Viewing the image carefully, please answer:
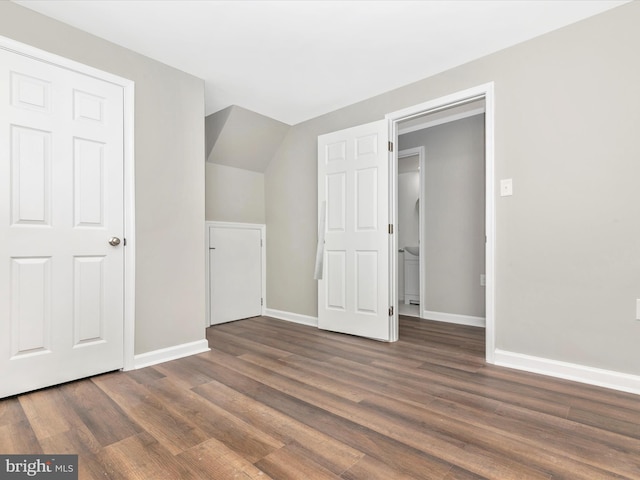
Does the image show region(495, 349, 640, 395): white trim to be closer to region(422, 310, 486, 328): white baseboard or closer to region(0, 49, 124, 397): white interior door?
region(422, 310, 486, 328): white baseboard

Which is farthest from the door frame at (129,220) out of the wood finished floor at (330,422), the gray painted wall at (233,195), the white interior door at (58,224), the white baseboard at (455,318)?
the white baseboard at (455,318)

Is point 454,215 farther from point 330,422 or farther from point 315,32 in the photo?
point 330,422

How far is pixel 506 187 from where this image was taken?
2566 mm

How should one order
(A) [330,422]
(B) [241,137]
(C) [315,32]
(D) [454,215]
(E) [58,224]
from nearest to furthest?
(A) [330,422], (E) [58,224], (C) [315,32], (B) [241,137], (D) [454,215]

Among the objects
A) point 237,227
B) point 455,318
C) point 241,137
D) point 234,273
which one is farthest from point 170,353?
point 455,318

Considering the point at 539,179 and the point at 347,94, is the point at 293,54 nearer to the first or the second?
the point at 347,94

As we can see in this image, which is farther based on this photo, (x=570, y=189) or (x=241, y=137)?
(x=241, y=137)

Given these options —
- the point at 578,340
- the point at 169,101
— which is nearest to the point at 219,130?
the point at 169,101

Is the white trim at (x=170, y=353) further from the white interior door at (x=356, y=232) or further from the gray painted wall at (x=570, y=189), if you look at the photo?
the gray painted wall at (x=570, y=189)

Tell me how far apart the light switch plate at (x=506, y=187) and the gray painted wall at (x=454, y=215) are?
1.33 m

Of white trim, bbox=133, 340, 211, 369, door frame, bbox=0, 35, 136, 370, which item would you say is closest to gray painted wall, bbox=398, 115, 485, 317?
white trim, bbox=133, 340, 211, 369

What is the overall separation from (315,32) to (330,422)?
2.42 m

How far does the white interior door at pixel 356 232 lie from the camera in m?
3.22

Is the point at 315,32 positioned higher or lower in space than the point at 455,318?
higher
